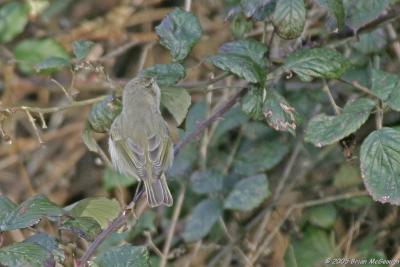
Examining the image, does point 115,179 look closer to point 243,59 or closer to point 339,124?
point 243,59

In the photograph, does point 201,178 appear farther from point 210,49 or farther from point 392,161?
point 210,49

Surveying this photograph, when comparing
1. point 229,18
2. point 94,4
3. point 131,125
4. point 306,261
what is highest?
point 229,18

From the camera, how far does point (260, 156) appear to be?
4.09 meters

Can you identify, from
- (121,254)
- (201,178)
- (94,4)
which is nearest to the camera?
(121,254)

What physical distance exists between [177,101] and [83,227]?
660 millimetres

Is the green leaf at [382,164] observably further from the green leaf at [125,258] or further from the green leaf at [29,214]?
the green leaf at [29,214]

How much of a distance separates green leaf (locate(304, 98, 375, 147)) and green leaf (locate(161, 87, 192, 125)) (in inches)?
18.8

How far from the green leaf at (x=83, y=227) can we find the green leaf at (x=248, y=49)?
0.90 meters

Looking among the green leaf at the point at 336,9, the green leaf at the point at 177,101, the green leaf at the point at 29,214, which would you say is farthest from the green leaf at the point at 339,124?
the green leaf at the point at 29,214

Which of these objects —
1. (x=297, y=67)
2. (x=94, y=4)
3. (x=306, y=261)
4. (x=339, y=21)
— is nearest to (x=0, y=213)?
(x=297, y=67)

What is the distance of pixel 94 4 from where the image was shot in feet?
21.4

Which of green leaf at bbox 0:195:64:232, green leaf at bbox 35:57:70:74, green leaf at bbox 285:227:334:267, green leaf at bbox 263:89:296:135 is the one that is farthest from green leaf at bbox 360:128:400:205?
green leaf at bbox 285:227:334:267

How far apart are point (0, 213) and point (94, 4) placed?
4040mm

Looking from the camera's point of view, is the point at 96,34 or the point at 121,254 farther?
the point at 96,34
